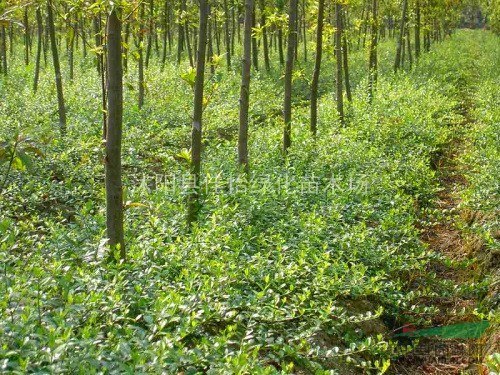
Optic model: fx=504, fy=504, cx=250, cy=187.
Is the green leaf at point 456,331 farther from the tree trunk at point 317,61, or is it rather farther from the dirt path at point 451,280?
the tree trunk at point 317,61

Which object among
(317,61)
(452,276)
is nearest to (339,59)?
(317,61)

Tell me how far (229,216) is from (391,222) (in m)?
2.00

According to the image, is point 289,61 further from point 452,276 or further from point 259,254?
point 259,254

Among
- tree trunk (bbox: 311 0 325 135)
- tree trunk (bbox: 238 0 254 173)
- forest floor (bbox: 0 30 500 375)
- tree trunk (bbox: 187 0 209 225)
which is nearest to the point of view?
forest floor (bbox: 0 30 500 375)

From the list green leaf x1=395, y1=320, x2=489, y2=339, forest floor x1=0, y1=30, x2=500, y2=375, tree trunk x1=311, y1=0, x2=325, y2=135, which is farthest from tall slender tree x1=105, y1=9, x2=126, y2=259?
tree trunk x1=311, y1=0, x2=325, y2=135

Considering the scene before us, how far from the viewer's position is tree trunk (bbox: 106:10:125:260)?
375 centimetres

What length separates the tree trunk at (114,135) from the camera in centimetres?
375

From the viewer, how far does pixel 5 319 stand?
2994 millimetres

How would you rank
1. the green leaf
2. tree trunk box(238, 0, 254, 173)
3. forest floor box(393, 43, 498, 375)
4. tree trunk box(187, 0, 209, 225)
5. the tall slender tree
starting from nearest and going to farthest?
the tall slender tree
forest floor box(393, 43, 498, 375)
the green leaf
tree trunk box(187, 0, 209, 225)
tree trunk box(238, 0, 254, 173)

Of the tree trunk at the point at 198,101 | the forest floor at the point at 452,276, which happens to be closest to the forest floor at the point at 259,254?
the forest floor at the point at 452,276

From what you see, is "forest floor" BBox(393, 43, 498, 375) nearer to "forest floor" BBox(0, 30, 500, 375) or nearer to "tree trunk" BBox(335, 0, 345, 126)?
"forest floor" BBox(0, 30, 500, 375)

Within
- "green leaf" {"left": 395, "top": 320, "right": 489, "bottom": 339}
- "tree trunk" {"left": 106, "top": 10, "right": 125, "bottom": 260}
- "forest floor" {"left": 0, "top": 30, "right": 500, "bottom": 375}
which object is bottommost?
"green leaf" {"left": 395, "top": 320, "right": 489, "bottom": 339}

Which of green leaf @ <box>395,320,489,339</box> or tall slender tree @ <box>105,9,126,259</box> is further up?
tall slender tree @ <box>105,9,126,259</box>

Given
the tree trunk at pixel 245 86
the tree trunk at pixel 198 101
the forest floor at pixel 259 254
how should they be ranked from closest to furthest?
the forest floor at pixel 259 254 → the tree trunk at pixel 198 101 → the tree trunk at pixel 245 86
